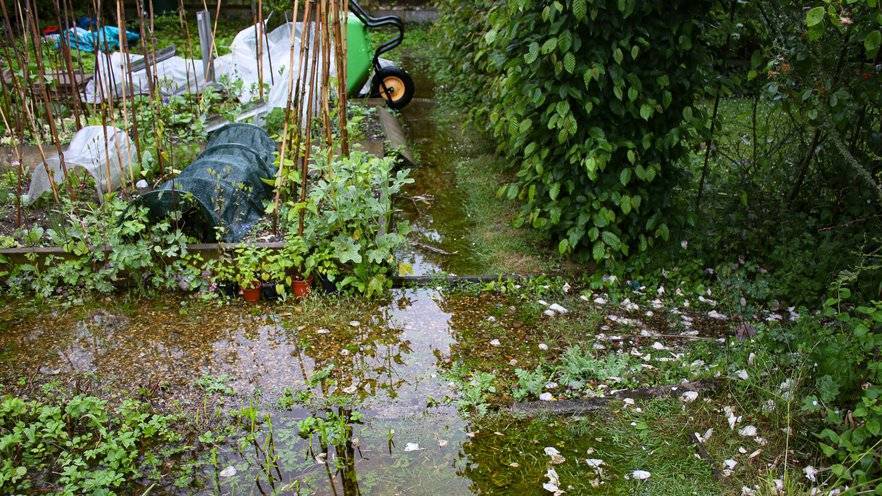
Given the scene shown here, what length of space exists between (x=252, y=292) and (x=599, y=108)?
8.15 feet

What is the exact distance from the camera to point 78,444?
325 cm

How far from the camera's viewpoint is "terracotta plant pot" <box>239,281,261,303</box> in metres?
4.46

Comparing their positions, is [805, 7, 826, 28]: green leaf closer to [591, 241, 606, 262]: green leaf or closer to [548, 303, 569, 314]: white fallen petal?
[591, 241, 606, 262]: green leaf

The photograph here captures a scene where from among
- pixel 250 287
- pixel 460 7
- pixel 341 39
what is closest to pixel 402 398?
pixel 250 287

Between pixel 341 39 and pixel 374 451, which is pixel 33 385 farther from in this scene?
pixel 341 39

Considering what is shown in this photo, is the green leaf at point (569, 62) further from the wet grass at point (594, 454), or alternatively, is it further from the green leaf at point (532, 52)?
the wet grass at point (594, 454)

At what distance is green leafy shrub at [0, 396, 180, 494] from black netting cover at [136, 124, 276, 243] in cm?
138

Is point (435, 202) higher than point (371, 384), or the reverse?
point (435, 202)

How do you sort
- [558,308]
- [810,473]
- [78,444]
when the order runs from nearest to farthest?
[810,473]
[78,444]
[558,308]

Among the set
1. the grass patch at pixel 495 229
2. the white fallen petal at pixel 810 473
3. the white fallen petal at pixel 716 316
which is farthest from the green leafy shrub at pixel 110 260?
the white fallen petal at pixel 810 473

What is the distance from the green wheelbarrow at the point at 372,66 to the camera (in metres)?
7.33

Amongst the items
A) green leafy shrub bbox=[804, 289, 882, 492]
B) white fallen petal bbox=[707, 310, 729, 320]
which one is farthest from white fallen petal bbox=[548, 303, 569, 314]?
green leafy shrub bbox=[804, 289, 882, 492]

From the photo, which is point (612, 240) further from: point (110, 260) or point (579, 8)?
point (110, 260)

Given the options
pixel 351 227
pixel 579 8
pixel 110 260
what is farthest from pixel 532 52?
pixel 110 260
